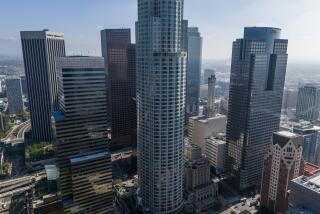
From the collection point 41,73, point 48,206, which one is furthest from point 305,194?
point 41,73

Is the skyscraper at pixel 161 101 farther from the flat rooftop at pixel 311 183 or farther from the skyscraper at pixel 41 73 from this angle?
the skyscraper at pixel 41 73

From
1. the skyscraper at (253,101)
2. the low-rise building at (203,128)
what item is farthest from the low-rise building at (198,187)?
the low-rise building at (203,128)

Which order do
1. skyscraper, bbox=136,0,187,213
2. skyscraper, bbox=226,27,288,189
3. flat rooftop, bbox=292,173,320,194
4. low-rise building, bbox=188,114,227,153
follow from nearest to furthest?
flat rooftop, bbox=292,173,320,194 < skyscraper, bbox=136,0,187,213 < skyscraper, bbox=226,27,288,189 < low-rise building, bbox=188,114,227,153

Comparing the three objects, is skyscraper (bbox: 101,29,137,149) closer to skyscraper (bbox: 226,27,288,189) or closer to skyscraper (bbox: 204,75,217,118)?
skyscraper (bbox: 204,75,217,118)

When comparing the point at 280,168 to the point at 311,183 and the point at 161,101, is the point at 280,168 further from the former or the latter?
the point at 161,101

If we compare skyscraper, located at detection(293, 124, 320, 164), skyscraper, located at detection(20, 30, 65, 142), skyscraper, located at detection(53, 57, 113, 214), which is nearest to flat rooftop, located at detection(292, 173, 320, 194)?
skyscraper, located at detection(293, 124, 320, 164)

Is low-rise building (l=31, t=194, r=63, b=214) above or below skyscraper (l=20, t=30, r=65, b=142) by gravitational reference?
below

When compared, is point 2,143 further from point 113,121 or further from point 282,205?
point 282,205
